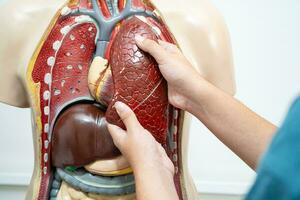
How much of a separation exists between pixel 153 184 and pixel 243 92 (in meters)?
0.73

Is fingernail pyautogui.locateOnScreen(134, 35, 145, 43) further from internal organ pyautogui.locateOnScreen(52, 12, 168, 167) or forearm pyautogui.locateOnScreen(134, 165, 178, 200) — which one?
forearm pyautogui.locateOnScreen(134, 165, 178, 200)

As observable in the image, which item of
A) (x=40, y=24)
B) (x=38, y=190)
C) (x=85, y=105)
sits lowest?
Answer: (x=38, y=190)

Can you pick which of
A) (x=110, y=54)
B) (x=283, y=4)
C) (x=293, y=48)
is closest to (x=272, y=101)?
(x=293, y=48)

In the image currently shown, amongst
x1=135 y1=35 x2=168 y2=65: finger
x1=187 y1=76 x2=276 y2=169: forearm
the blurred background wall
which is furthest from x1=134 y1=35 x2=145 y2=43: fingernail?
the blurred background wall

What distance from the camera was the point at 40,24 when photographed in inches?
25.9

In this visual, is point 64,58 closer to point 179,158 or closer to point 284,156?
point 179,158

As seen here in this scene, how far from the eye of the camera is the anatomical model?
616 millimetres

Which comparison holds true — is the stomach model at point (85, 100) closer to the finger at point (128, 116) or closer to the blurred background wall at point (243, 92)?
the finger at point (128, 116)

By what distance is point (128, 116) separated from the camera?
58 centimetres

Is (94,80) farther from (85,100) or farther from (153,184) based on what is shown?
(153,184)

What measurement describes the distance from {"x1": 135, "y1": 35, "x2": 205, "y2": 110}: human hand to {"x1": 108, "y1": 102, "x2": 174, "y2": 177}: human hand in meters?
0.08

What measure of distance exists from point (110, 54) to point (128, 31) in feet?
0.16

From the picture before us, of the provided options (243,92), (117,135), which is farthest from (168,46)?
(243,92)

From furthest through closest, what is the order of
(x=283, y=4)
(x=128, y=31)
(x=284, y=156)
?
(x=283, y=4) < (x=128, y=31) < (x=284, y=156)
